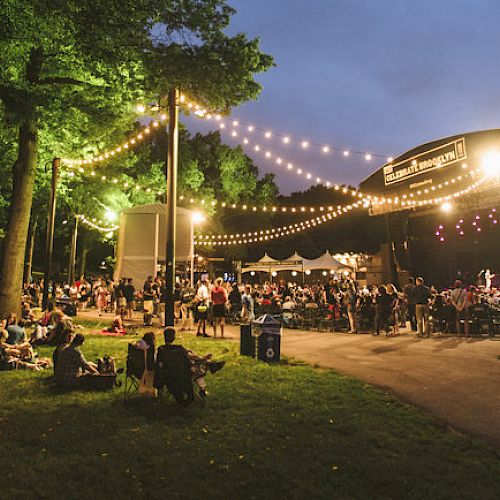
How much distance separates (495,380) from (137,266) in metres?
17.4

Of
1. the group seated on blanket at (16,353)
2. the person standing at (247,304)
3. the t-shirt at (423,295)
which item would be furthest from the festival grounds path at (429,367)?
the group seated on blanket at (16,353)

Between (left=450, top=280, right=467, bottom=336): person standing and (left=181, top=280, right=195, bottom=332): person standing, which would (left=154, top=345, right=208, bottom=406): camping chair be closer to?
(left=181, top=280, right=195, bottom=332): person standing

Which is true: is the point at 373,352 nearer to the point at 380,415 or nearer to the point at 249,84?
the point at 380,415

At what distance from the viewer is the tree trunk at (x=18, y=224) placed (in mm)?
12812

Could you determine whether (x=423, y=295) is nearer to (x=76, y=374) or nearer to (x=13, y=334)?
(x=76, y=374)

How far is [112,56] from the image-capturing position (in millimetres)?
12023

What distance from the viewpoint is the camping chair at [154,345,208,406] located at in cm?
593

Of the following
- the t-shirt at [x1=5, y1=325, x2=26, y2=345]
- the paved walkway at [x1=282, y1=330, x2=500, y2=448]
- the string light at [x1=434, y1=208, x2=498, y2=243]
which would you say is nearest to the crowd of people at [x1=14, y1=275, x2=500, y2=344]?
the paved walkway at [x1=282, y1=330, x2=500, y2=448]

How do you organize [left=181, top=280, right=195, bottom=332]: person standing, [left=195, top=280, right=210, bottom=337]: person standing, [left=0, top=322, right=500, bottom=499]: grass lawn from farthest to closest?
1. [left=181, top=280, right=195, bottom=332]: person standing
2. [left=195, top=280, right=210, bottom=337]: person standing
3. [left=0, top=322, right=500, bottom=499]: grass lawn

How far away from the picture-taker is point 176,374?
591 cm

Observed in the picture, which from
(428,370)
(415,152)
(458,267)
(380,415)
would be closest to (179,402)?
(380,415)

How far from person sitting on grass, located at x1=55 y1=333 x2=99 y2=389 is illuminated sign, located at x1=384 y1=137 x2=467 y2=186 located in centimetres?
1631

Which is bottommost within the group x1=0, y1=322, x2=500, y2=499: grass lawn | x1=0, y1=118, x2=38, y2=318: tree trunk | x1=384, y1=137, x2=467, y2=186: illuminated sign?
x1=0, y1=322, x2=500, y2=499: grass lawn

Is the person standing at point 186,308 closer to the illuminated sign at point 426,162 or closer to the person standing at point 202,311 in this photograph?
the person standing at point 202,311
